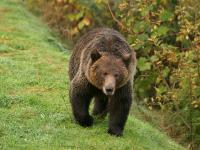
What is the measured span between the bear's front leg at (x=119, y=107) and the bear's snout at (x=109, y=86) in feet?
1.61

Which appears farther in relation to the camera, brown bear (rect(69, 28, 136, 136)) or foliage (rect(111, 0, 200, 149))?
foliage (rect(111, 0, 200, 149))

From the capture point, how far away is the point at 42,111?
Result: 9.71 meters

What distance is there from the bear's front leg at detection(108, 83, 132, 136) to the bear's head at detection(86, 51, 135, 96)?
212 millimetres

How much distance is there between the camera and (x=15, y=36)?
52.6 ft

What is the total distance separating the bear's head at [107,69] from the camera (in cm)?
849

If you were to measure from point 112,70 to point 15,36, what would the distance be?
797 cm

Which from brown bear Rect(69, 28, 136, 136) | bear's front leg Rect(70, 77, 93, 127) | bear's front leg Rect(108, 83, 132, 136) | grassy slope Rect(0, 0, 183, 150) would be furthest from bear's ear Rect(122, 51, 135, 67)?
grassy slope Rect(0, 0, 183, 150)

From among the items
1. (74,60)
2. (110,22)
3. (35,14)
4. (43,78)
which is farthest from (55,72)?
(35,14)

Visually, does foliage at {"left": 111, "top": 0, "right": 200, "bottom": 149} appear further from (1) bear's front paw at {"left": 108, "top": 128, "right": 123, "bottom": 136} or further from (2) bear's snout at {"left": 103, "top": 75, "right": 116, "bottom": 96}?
(2) bear's snout at {"left": 103, "top": 75, "right": 116, "bottom": 96}

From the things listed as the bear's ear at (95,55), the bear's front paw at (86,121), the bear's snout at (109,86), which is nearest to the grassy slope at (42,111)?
the bear's front paw at (86,121)

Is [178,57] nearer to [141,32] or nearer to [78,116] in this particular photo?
[141,32]

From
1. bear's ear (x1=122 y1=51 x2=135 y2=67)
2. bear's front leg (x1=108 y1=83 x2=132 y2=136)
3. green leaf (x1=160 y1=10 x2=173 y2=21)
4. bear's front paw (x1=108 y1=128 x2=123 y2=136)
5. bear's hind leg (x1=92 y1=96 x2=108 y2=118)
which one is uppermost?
bear's ear (x1=122 y1=51 x2=135 y2=67)

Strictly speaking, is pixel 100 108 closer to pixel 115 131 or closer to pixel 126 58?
pixel 115 131

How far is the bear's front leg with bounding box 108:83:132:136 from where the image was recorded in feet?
29.1
